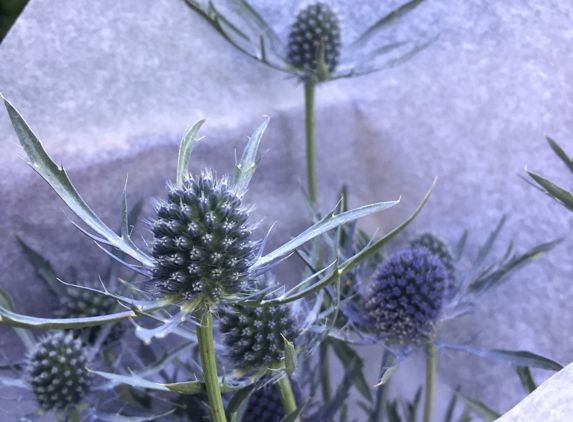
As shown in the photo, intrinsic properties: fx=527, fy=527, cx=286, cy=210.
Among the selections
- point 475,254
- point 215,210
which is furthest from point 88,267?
point 475,254

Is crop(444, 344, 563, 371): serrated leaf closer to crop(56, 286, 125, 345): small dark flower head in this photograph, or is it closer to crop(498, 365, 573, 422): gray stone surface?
crop(498, 365, 573, 422): gray stone surface

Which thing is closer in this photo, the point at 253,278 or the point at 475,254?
the point at 253,278

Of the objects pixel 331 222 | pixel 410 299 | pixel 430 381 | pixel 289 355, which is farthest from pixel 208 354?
pixel 430 381

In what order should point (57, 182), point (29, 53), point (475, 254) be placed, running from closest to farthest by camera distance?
1. point (57, 182)
2. point (29, 53)
3. point (475, 254)

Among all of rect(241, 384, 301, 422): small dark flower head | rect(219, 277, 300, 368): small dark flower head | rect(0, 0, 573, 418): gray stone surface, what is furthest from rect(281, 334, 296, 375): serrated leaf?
rect(0, 0, 573, 418): gray stone surface

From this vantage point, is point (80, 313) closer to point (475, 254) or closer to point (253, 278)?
point (253, 278)

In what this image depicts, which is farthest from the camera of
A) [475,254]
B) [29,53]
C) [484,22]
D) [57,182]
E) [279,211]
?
[279,211]

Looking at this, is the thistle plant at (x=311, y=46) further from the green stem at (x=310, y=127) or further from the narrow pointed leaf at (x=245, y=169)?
the narrow pointed leaf at (x=245, y=169)

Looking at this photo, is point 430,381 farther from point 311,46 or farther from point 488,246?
point 311,46
